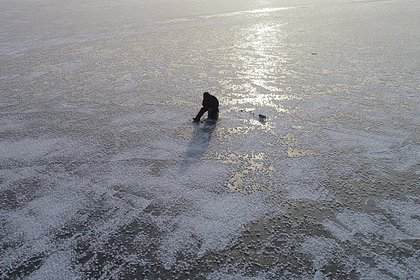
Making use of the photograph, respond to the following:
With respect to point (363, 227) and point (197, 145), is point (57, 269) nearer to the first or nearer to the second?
point (197, 145)

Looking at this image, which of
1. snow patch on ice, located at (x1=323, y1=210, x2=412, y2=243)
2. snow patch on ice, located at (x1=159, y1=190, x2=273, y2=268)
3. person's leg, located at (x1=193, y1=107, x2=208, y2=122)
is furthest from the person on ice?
snow patch on ice, located at (x1=323, y1=210, x2=412, y2=243)

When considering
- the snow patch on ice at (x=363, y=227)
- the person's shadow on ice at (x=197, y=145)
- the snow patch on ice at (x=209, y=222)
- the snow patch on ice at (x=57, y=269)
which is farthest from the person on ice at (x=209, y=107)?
→ the snow patch on ice at (x=57, y=269)

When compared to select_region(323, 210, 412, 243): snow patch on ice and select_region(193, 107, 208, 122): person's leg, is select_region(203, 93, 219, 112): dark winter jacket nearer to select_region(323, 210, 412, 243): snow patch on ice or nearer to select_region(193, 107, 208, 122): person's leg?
select_region(193, 107, 208, 122): person's leg

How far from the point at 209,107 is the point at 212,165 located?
122cm

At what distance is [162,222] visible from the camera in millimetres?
3131

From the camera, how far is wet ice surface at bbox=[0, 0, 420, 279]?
9.11ft

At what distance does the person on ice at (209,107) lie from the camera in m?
4.89

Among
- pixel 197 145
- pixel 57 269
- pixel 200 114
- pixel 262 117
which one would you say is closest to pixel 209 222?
pixel 57 269

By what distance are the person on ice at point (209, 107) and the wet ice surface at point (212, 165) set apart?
0.16 m

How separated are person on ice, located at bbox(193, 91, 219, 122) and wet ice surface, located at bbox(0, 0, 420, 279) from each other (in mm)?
160

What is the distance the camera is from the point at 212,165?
396 cm

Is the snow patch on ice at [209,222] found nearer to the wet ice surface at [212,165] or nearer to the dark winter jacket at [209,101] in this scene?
the wet ice surface at [212,165]

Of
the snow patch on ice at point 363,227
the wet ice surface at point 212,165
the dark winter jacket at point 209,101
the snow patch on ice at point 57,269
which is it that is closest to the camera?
the snow patch on ice at point 57,269

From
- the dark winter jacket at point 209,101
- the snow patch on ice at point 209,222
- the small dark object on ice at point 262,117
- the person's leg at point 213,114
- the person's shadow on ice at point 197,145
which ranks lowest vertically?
the snow patch on ice at point 209,222
